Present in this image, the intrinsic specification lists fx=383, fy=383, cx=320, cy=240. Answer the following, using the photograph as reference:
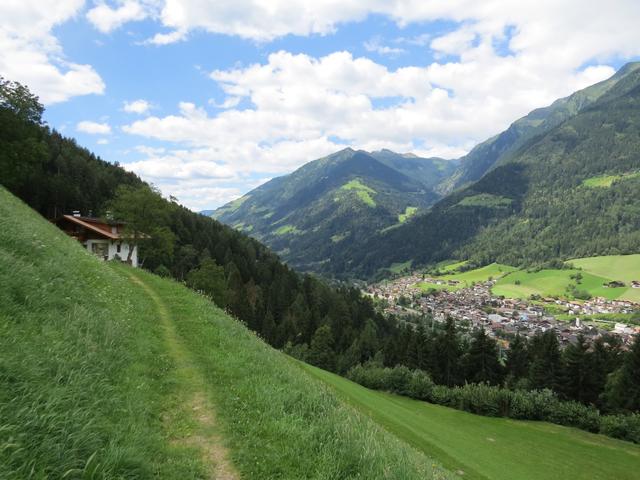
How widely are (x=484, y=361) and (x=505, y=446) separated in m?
44.1

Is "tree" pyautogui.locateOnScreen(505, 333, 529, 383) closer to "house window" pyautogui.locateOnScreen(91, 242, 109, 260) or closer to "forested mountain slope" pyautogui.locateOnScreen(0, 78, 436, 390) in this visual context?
"forested mountain slope" pyautogui.locateOnScreen(0, 78, 436, 390)

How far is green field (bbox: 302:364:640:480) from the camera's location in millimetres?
22219

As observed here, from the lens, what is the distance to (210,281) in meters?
65.0

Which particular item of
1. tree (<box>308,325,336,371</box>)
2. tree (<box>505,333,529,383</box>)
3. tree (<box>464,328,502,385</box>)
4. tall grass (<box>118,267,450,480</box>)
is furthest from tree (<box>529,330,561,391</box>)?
tall grass (<box>118,267,450,480</box>)

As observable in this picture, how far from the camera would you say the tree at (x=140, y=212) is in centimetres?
4928

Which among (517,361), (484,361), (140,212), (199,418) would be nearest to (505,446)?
(199,418)

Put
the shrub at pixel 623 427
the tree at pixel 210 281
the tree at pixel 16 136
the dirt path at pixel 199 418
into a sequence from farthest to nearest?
the tree at pixel 210 281 → the tree at pixel 16 136 → the shrub at pixel 623 427 → the dirt path at pixel 199 418

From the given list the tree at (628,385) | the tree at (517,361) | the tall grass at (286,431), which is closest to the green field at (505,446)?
the tall grass at (286,431)

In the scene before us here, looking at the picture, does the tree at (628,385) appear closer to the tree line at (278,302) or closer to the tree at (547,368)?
the tree line at (278,302)

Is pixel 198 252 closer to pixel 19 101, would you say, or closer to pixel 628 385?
pixel 19 101

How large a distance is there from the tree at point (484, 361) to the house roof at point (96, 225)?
63639 mm

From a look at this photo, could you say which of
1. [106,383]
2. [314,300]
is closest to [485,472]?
[106,383]

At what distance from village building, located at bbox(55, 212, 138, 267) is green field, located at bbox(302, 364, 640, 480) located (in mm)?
34739

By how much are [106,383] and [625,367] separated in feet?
223
